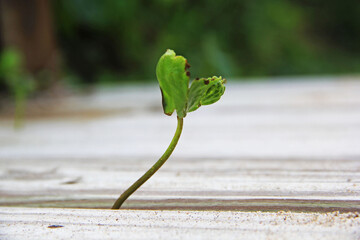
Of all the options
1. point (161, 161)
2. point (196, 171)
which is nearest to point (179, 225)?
point (161, 161)

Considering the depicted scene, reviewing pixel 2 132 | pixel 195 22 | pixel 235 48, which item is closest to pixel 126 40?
pixel 195 22

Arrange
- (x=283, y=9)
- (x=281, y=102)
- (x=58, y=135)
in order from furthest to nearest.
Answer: (x=283, y=9) → (x=281, y=102) → (x=58, y=135)

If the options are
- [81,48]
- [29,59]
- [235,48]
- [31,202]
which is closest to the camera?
[31,202]

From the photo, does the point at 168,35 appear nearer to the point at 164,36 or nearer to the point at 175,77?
the point at 164,36

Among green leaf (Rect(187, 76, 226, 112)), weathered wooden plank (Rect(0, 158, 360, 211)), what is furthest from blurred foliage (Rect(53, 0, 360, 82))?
green leaf (Rect(187, 76, 226, 112))

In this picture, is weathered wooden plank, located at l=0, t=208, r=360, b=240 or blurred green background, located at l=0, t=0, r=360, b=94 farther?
blurred green background, located at l=0, t=0, r=360, b=94

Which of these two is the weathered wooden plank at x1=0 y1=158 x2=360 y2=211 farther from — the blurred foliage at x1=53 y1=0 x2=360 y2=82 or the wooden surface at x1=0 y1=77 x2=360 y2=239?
the blurred foliage at x1=53 y1=0 x2=360 y2=82

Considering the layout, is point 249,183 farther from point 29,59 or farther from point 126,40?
point 126,40

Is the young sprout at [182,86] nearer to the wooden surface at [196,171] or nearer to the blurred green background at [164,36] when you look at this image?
the wooden surface at [196,171]
